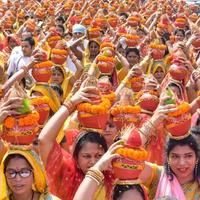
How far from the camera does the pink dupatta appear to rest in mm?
3797

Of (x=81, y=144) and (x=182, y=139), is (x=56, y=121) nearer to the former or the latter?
(x=81, y=144)

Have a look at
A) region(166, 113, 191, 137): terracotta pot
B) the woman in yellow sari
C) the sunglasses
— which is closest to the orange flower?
the woman in yellow sari

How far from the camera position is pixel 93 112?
154 inches

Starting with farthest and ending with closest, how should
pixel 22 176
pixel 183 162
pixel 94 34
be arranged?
pixel 94 34 < pixel 183 162 < pixel 22 176

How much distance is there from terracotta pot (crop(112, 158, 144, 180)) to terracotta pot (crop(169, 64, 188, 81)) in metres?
3.23

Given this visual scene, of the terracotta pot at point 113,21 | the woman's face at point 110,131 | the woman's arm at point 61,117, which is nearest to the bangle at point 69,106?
the woman's arm at point 61,117

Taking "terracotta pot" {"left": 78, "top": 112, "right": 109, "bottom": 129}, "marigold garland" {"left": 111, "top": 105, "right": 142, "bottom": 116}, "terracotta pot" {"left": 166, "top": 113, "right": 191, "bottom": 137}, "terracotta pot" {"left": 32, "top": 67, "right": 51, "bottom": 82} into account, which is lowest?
"terracotta pot" {"left": 166, "top": 113, "right": 191, "bottom": 137}

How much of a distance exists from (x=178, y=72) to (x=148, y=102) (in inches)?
47.8

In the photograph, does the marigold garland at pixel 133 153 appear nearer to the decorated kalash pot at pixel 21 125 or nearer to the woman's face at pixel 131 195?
the woman's face at pixel 131 195

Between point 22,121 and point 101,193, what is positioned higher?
point 22,121

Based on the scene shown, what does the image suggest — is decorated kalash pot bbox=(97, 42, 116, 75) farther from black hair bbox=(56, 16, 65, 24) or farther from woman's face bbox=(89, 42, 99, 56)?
black hair bbox=(56, 16, 65, 24)

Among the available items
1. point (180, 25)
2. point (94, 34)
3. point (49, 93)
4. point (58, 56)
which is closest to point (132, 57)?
point (94, 34)

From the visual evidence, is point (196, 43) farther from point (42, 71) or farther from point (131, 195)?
point (131, 195)

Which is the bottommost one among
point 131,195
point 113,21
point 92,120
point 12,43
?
point 131,195
